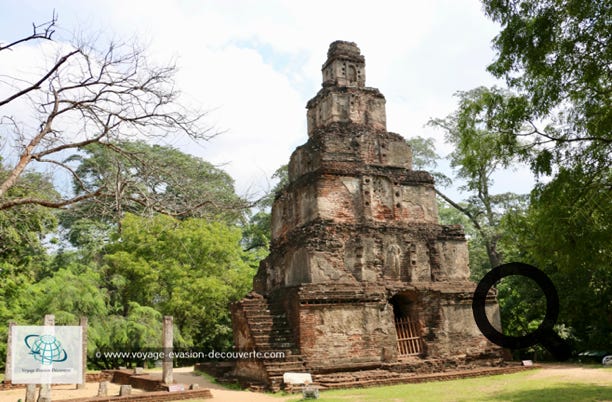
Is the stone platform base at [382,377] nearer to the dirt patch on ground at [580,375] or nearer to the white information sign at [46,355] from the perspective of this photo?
the dirt patch on ground at [580,375]

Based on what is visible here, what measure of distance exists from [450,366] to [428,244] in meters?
3.91

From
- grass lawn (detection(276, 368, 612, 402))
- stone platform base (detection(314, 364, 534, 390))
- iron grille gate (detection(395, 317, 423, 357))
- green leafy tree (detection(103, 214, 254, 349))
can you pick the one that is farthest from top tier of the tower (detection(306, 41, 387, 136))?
grass lawn (detection(276, 368, 612, 402))

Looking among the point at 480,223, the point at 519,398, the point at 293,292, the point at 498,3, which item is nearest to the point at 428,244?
the point at 293,292

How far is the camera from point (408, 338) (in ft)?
54.7

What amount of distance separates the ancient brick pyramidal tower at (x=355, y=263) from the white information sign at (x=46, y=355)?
4.70 m

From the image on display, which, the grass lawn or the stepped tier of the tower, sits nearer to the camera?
the grass lawn

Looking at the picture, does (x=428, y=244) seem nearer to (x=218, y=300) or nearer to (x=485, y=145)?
(x=485, y=145)

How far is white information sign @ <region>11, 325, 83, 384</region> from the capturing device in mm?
10609

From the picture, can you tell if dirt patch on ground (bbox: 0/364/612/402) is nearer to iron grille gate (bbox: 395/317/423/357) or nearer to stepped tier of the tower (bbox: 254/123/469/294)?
iron grille gate (bbox: 395/317/423/357)

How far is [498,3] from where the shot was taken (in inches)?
362

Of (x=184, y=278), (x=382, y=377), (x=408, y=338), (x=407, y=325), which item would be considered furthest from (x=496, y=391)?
(x=184, y=278)

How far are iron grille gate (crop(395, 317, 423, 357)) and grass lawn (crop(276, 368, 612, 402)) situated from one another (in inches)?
82.0

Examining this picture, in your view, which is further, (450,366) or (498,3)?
(450,366)

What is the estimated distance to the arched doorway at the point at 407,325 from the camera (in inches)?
653
